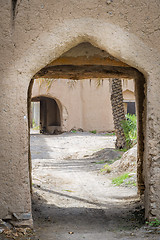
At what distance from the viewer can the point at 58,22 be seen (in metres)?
3.72

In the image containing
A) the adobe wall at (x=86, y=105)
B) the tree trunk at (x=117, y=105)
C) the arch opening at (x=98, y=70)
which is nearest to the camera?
the arch opening at (x=98, y=70)

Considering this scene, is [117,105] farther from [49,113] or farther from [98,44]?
[49,113]

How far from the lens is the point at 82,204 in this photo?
5559 millimetres

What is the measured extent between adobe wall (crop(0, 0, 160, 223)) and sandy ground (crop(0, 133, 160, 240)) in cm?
58

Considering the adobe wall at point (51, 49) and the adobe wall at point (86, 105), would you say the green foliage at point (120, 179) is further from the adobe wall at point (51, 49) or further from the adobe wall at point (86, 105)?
the adobe wall at point (86, 105)

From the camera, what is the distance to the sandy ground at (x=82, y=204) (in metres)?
3.95

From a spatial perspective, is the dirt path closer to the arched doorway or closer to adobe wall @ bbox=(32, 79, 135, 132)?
adobe wall @ bbox=(32, 79, 135, 132)

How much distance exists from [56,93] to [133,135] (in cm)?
834

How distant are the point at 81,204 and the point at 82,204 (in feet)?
0.06

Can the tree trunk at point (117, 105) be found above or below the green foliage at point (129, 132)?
above

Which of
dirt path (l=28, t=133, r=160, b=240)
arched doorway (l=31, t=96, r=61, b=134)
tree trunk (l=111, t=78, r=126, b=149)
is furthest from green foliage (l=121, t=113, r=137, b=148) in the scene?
arched doorway (l=31, t=96, r=61, b=134)

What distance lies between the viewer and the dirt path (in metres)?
3.96

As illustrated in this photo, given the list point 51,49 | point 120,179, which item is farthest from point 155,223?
point 120,179

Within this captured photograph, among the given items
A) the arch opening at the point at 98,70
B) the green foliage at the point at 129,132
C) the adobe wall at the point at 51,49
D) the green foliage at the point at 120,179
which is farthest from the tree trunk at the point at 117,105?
the adobe wall at the point at 51,49
